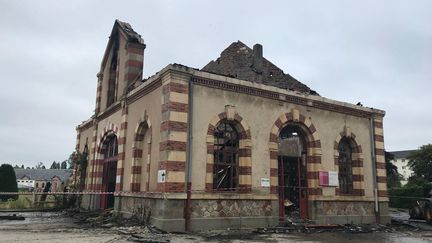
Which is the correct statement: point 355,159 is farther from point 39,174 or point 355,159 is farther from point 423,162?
point 39,174

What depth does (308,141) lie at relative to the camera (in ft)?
52.0

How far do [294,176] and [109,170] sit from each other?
9235 mm

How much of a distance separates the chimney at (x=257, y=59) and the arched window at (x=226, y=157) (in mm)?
6563

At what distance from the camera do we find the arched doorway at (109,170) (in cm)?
1875

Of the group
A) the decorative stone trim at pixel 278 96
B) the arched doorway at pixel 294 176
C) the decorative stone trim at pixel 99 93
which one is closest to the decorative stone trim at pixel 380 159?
the decorative stone trim at pixel 278 96

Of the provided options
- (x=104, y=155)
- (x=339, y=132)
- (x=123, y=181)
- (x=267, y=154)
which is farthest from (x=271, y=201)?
(x=104, y=155)

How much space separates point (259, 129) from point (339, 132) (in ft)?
14.8

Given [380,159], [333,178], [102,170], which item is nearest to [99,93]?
[102,170]

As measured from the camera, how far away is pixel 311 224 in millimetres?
14438

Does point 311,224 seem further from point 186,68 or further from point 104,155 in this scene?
point 104,155

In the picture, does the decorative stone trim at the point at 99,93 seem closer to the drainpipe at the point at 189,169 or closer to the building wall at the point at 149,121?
the building wall at the point at 149,121

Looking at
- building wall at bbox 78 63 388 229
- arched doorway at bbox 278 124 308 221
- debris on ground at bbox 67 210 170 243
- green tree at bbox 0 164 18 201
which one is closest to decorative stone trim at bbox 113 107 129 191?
building wall at bbox 78 63 388 229

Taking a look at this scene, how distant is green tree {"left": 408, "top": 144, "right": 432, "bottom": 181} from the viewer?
51.6 metres

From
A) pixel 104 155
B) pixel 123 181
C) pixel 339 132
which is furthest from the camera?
pixel 104 155
